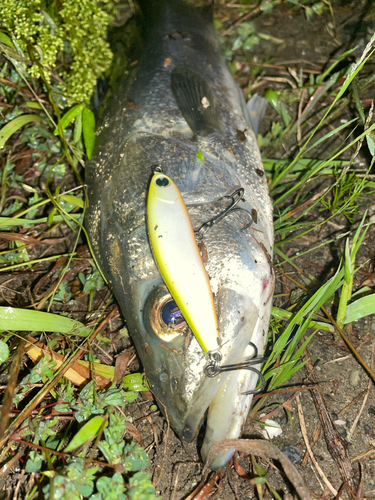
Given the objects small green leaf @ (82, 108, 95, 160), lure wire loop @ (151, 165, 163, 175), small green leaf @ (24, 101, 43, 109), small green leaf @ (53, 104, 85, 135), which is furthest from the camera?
small green leaf @ (24, 101, 43, 109)

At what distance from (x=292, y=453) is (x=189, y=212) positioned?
64.9 inches

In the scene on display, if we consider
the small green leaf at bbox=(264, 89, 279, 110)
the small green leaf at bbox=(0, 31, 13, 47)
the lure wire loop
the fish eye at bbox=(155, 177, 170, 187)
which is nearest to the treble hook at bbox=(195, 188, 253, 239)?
the fish eye at bbox=(155, 177, 170, 187)

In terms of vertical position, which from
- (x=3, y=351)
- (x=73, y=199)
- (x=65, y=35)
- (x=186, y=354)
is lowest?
(x=3, y=351)

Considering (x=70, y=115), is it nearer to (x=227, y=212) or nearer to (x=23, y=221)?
(x=23, y=221)

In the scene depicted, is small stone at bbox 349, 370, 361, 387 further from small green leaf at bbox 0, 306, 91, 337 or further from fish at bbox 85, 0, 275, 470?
small green leaf at bbox 0, 306, 91, 337

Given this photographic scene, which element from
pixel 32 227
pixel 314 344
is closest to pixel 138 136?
pixel 32 227

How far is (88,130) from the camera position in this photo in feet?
10.6

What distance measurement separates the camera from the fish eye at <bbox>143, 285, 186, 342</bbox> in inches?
87.2

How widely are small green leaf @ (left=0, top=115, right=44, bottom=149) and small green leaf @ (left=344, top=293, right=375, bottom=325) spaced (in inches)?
117

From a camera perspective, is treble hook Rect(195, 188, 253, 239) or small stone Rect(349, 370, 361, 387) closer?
treble hook Rect(195, 188, 253, 239)

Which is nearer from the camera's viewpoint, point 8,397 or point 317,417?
point 8,397

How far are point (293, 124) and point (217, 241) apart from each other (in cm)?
197

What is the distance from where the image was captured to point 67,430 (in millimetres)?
2434

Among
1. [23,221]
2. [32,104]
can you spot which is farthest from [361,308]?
[32,104]
